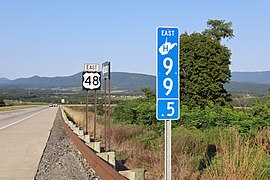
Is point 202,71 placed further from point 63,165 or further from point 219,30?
point 63,165

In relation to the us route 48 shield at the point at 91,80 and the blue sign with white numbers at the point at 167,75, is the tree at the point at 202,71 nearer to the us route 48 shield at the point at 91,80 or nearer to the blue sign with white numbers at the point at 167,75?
the us route 48 shield at the point at 91,80

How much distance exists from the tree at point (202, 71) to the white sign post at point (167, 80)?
32.9 meters

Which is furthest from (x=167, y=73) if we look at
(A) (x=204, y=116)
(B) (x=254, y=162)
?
(A) (x=204, y=116)

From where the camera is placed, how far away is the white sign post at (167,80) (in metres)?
5.49

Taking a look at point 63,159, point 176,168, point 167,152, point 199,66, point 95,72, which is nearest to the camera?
point 167,152

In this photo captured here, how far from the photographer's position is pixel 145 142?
634 inches

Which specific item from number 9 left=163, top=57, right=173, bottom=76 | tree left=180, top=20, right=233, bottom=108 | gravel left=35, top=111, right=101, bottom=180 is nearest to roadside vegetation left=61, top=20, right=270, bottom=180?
tree left=180, top=20, right=233, bottom=108

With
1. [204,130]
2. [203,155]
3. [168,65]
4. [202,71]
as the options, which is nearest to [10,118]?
[202,71]

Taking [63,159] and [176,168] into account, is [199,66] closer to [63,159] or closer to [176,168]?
[63,159]

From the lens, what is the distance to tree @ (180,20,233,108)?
127ft

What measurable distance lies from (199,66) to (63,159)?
2588 cm

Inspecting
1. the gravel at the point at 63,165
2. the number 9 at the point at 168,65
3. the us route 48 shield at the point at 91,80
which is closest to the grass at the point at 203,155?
the gravel at the point at 63,165

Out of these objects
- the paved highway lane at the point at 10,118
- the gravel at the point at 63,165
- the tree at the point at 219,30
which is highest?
the tree at the point at 219,30

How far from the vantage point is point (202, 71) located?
127ft
